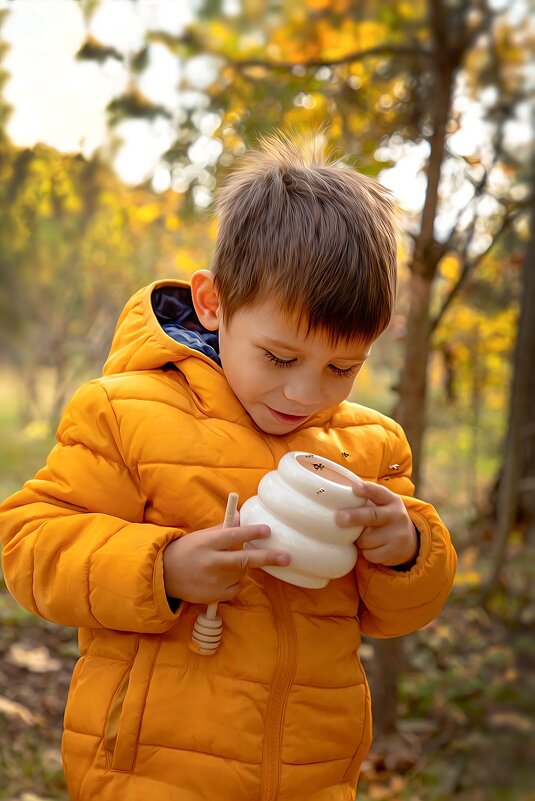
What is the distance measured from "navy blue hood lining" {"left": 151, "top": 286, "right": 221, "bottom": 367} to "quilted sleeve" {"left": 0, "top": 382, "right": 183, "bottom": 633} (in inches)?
10.6

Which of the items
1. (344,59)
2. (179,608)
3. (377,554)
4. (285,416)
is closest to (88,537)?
(179,608)

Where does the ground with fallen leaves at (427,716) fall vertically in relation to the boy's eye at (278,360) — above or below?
below

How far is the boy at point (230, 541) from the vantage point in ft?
4.73

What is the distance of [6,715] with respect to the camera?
2.83 meters

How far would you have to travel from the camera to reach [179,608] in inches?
58.0

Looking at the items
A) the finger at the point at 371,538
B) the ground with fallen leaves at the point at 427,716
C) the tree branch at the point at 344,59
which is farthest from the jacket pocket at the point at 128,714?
the tree branch at the point at 344,59

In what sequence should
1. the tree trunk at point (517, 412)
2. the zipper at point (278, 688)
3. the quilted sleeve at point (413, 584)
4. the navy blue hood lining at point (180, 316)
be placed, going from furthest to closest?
the tree trunk at point (517, 412), the navy blue hood lining at point (180, 316), the quilted sleeve at point (413, 584), the zipper at point (278, 688)

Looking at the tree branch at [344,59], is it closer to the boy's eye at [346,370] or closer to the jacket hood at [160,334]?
the jacket hood at [160,334]

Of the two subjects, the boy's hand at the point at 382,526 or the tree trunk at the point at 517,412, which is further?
the tree trunk at the point at 517,412

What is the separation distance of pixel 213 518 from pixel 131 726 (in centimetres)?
39

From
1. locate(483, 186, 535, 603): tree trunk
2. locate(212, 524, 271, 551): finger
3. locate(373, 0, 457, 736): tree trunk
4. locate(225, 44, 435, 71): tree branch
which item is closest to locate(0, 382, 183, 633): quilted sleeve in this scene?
locate(212, 524, 271, 551): finger

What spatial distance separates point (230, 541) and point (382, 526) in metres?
0.30

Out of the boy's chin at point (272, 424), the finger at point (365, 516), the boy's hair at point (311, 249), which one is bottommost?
the finger at point (365, 516)

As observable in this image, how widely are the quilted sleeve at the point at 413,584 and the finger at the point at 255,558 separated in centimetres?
28
